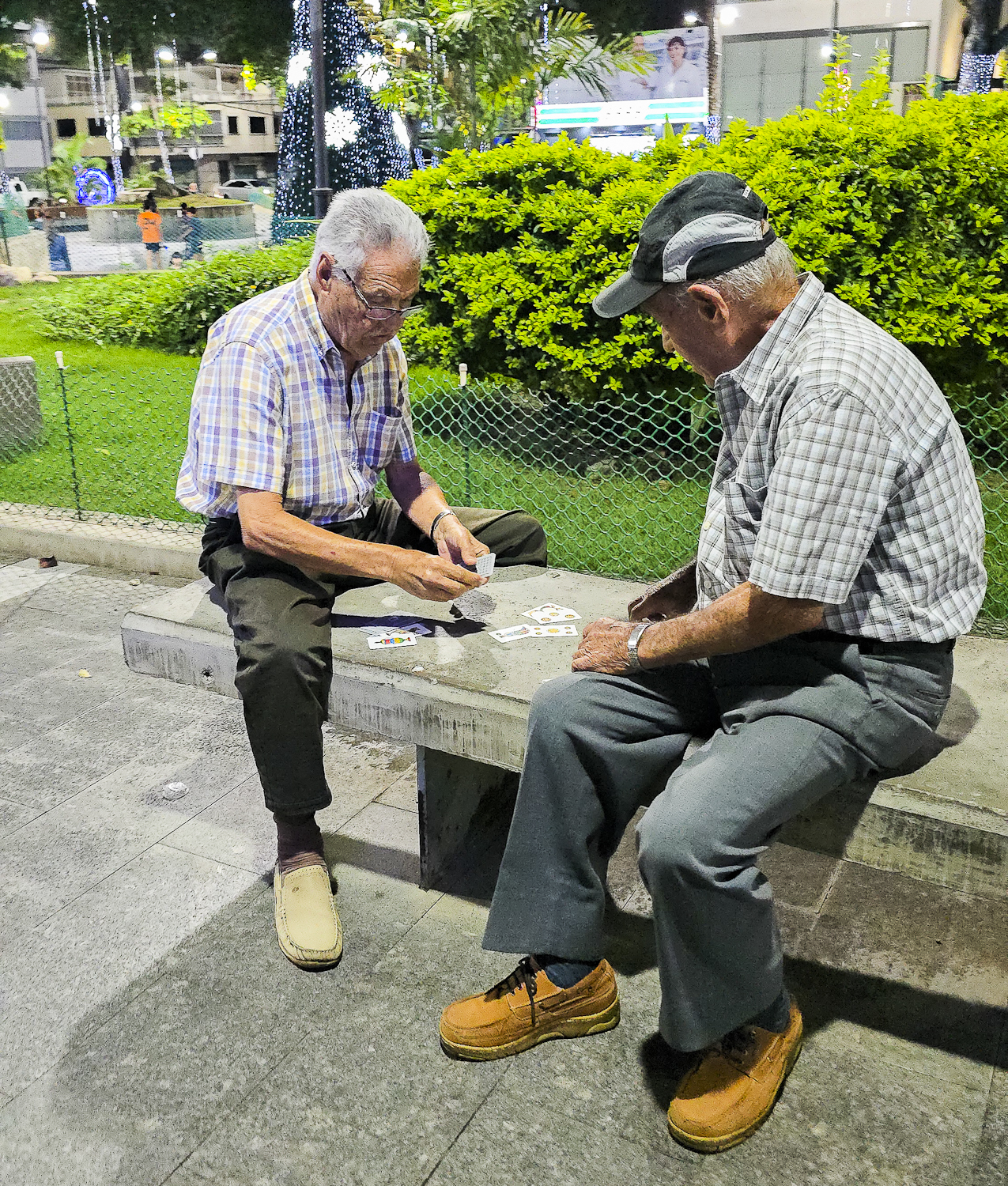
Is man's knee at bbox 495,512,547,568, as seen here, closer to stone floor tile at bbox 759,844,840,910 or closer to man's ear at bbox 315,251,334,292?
man's ear at bbox 315,251,334,292

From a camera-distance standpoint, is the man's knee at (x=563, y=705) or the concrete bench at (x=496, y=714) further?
the man's knee at (x=563, y=705)

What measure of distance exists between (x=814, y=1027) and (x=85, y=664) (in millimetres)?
3430

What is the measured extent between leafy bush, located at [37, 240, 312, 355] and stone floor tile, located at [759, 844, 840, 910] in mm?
8818

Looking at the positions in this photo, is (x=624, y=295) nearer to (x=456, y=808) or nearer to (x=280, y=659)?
(x=280, y=659)

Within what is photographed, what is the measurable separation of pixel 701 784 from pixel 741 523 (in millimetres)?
530

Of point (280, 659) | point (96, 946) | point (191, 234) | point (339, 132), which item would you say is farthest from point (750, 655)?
point (191, 234)

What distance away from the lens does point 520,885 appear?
2.44 meters

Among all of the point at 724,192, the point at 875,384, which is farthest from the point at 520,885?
the point at 724,192

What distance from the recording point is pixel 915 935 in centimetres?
292

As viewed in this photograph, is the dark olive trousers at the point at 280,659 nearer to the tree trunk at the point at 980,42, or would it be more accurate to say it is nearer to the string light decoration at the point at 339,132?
the string light decoration at the point at 339,132

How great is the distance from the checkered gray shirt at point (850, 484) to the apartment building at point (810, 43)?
2233 cm

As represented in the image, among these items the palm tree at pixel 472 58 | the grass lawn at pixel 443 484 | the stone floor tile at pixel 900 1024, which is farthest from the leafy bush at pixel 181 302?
the stone floor tile at pixel 900 1024

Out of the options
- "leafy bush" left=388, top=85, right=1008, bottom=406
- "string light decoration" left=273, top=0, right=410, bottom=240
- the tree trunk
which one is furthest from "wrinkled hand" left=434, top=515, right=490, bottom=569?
the tree trunk

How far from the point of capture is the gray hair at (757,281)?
2.18 meters
